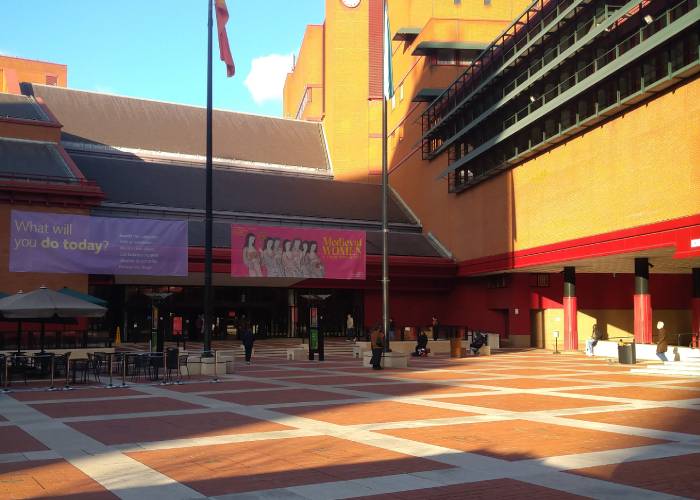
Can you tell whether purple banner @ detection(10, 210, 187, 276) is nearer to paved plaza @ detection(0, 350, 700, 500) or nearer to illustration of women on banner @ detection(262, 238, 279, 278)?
illustration of women on banner @ detection(262, 238, 279, 278)

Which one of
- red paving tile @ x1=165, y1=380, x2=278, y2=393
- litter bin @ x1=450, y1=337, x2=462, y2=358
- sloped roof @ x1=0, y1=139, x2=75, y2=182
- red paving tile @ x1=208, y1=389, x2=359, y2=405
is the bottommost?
red paving tile @ x1=165, y1=380, x2=278, y2=393

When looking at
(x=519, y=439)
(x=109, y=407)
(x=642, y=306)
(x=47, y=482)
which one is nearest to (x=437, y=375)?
(x=109, y=407)

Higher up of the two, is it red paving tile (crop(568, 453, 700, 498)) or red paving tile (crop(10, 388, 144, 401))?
red paving tile (crop(568, 453, 700, 498))

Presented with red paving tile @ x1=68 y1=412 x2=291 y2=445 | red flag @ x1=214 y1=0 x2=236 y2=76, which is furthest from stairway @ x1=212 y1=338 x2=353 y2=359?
red paving tile @ x1=68 y1=412 x2=291 y2=445

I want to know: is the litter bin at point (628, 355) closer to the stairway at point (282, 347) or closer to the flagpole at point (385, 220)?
the flagpole at point (385, 220)

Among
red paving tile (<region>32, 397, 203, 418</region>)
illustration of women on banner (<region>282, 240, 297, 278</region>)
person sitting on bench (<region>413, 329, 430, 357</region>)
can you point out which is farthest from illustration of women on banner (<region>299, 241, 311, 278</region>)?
red paving tile (<region>32, 397, 203, 418</region>)

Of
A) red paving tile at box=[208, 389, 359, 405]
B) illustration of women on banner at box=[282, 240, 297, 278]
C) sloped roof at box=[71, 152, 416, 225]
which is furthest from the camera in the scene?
sloped roof at box=[71, 152, 416, 225]

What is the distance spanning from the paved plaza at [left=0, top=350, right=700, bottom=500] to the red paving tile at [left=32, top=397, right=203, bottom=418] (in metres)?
0.04

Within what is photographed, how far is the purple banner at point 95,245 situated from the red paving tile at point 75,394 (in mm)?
17370

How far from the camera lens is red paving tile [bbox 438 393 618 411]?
579 inches

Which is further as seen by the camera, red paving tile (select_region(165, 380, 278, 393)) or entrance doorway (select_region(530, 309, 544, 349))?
entrance doorway (select_region(530, 309, 544, 349))

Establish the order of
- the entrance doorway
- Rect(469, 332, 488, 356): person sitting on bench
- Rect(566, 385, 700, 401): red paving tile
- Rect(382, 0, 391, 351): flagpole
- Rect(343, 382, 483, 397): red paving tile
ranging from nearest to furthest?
Rect(566, 385, 700, 401): red paving tile → Rect(343, 382, 483, 397): red paving tile → Rect(382, 0, 391, 351): flagpole → Rect(469, 332, 488, 356): person sitting on bench → the entrance doorway

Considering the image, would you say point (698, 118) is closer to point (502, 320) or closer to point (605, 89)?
point (605, 89)

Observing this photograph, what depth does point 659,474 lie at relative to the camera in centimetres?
851
